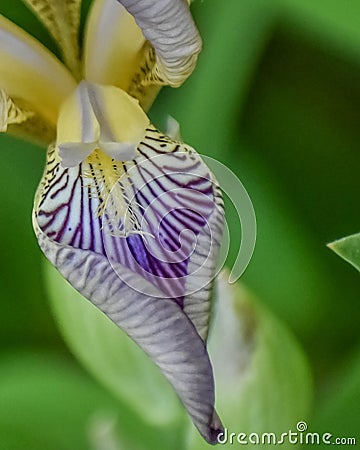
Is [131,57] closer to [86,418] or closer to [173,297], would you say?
[173,297]

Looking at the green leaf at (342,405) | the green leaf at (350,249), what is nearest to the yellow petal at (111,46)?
the green leaf at (350,249)

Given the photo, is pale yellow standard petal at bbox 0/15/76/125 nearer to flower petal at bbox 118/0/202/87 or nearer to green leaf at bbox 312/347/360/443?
flower petal at bbox 118/0/202/87

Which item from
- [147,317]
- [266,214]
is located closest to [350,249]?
[266,214]

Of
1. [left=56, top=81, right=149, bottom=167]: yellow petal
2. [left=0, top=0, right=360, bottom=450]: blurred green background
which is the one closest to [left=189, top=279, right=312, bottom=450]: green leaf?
[left=0, top=0, right=360, bottom=450]: blurred green background

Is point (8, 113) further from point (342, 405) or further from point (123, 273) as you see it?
point (342, 405)

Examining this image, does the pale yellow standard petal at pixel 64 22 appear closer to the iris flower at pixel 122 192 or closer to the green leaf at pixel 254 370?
the iris flower at pixel 122 192
